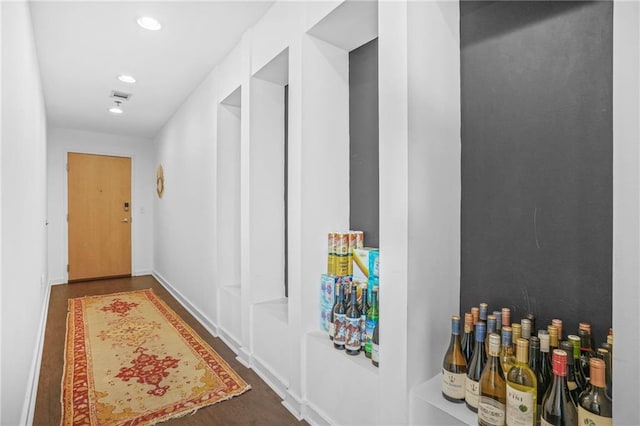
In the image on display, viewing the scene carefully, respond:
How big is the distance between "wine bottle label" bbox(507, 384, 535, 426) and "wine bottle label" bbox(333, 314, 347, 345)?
0.80m

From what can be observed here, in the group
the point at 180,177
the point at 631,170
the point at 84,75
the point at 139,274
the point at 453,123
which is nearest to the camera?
the point at 631,170

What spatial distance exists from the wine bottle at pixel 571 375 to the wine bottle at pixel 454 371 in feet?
1.10

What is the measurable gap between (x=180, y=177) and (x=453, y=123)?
3.70 meters

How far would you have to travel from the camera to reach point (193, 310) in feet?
12.4

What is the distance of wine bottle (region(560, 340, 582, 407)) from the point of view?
3.44ft

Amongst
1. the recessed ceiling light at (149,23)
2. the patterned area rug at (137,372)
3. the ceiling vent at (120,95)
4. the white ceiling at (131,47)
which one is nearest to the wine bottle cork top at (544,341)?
the patterned area rug at (137,372)

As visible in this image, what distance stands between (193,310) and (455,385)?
3.19 meters

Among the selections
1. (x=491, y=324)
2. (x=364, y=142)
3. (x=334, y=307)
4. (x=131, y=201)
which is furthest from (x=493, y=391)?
(x=131, y=201)

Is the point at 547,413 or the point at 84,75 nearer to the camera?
the point at 547,413

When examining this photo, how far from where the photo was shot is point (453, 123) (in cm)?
150

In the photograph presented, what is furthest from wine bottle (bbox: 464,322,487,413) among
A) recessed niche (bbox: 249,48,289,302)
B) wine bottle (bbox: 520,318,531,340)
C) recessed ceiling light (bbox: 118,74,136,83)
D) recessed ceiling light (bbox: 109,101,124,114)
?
recessed ceiling light (bbox: 109,101,124,114)

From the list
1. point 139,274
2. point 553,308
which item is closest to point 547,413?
point 553,308

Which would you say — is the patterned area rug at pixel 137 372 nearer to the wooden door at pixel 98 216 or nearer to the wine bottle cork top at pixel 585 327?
the wine bottle cork top at pixel 585 327

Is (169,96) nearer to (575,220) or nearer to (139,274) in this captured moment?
(139,274)
